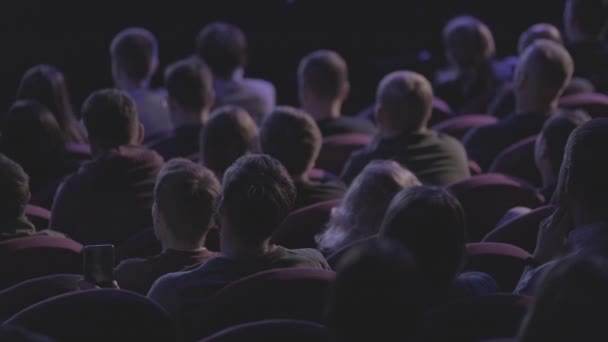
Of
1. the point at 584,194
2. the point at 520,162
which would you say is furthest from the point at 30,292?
the point at 520,162

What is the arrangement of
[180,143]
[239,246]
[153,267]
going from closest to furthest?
[239,246], [153,267], [180,143]

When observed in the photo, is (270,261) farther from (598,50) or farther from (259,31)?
(259,31)

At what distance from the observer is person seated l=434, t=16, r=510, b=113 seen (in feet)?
25.0

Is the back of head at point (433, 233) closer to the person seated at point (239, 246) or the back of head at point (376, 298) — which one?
the person seated at point (239, 246)

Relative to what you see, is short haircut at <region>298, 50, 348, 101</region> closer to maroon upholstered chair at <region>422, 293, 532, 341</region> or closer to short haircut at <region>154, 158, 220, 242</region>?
short haircut at <region>154, 158, 220, 242</region>

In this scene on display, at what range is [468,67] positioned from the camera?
25.4 ft

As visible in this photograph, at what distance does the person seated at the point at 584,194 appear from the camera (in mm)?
3230

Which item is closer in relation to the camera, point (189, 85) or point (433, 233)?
point (433, 233)

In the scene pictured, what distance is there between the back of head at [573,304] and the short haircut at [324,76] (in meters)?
4.61

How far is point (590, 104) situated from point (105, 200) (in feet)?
9.03

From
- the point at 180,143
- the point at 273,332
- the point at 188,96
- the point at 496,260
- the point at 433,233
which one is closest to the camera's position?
the point at 273,332

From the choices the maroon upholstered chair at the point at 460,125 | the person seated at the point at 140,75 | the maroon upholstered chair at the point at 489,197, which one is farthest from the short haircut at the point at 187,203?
the person seated at the point at 140,75

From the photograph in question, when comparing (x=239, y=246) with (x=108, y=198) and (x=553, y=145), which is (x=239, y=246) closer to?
(x=108, y=198)

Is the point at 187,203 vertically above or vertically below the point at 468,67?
above
